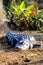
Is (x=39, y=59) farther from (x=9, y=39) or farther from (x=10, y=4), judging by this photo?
(x=10, y=4)

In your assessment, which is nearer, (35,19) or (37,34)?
(37,34)

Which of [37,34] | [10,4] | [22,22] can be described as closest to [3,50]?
[37,34]

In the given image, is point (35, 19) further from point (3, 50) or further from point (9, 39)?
point (3, 50)

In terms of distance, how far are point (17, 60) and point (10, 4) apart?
19.7 feet

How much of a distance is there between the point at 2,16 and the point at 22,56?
12.3 feet

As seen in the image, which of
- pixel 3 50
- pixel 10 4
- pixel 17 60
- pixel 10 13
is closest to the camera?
pixel 17 60

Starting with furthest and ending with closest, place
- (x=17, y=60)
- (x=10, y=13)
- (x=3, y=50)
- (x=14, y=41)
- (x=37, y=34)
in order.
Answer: (x=10, y=13), (x=37, y=34), (x=14, y=41), (x=3, y=50), (x=17, y=60)

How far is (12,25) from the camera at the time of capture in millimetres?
9797

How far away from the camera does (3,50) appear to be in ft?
22.4

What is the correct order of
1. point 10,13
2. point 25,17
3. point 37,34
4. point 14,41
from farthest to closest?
1. point 10,13
2. point 25,17
3. point 37,34
4. point 14,41

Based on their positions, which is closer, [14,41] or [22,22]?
[14,41]

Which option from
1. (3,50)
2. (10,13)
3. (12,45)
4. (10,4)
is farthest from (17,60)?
(10,4)

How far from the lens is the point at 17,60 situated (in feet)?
19.3

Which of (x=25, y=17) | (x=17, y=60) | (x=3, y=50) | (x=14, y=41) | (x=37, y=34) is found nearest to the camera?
(x=17, y=60)
